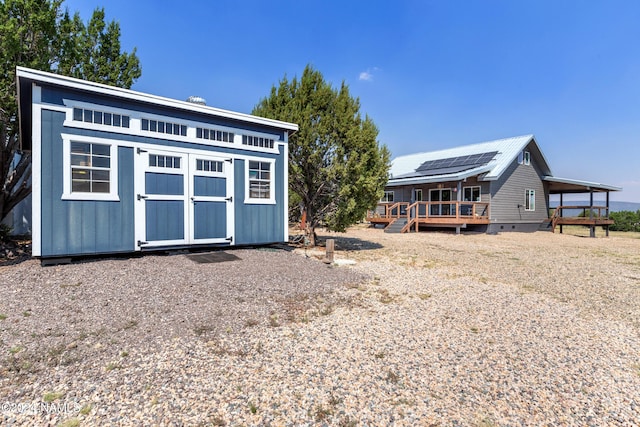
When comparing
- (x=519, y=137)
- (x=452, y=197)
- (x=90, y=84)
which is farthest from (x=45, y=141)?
(x=519, y=137)

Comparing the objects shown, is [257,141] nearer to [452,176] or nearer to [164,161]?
[164,161]

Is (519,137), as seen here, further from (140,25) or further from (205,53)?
(140,25)

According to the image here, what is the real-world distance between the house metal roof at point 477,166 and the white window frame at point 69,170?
15676 millimetres

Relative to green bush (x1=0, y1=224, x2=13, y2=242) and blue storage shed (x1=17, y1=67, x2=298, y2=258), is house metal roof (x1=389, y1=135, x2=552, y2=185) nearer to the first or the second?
blue storage shed (x1=17, y1=67, x2=298, y2=258)

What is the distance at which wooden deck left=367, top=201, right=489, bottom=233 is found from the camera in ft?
58.0

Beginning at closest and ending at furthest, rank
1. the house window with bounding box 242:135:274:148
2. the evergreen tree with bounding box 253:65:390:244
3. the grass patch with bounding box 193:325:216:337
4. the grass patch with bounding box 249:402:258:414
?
the grass patch with bounding box 249:402:258:414
the grass patch with bounding box 193:325:216:337
the house window with bounding box 242:135:274:148
the evergreen tree with bounding box 253:65:390:244

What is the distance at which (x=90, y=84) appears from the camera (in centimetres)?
674

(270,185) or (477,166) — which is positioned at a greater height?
(477,166)

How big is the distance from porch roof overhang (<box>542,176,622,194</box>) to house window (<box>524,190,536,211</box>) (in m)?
1.66

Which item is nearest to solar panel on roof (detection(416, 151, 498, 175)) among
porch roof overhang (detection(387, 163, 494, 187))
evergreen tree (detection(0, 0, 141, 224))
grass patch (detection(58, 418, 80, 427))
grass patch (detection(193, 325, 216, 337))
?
porch roof overhang (detection(387, 163, 494, 187))

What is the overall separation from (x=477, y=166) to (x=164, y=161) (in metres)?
18.2

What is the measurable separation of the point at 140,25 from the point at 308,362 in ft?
44.4

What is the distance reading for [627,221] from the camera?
78.2ft

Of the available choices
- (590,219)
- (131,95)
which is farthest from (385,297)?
(590,219)
